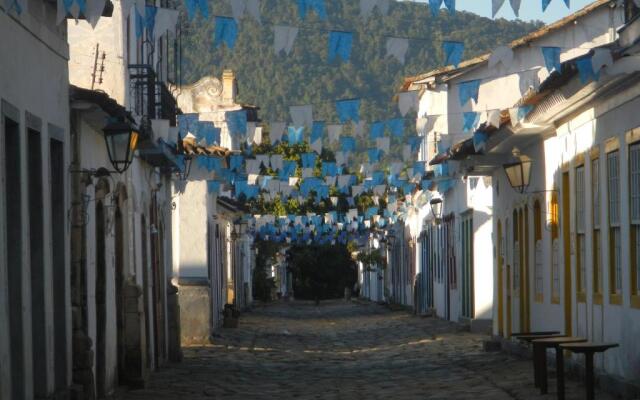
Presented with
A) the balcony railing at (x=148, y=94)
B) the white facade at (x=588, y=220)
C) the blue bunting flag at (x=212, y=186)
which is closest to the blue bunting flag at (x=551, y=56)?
the white facade at (x=588, y=220)

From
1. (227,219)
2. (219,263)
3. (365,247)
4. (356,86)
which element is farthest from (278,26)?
(356,86)

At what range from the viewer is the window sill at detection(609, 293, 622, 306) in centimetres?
1762

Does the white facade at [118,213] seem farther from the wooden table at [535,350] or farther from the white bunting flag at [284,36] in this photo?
the wooden table at [535,350]

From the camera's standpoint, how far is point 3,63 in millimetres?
12438

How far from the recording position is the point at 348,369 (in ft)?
80.3

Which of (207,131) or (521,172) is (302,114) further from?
(207,131)

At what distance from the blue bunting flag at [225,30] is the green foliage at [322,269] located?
68.7 m

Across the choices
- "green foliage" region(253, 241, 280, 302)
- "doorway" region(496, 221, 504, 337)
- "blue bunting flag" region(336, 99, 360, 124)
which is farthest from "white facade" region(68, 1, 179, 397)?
"green foliage" region(253, 241, 280, 302)

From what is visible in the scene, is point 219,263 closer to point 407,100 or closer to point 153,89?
point 153,89

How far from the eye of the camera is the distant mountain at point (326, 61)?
11656cm

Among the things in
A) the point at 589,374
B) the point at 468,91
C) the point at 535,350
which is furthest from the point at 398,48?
the point at 535,350

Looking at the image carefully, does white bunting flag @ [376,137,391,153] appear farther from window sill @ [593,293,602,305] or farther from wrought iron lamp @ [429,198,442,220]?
wrought iron lamp @ [429,198,442,220]

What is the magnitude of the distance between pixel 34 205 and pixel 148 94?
29.3 feet

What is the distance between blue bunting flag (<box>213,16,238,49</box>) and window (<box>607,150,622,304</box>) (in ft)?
17.5
